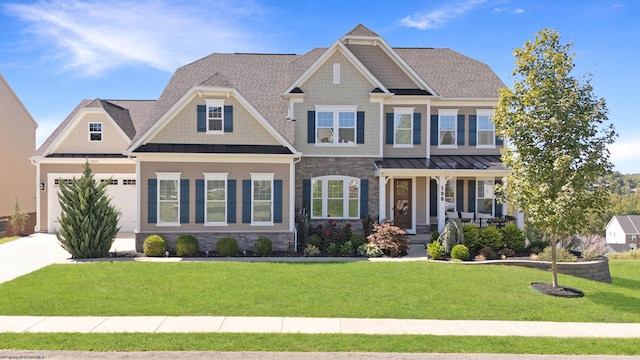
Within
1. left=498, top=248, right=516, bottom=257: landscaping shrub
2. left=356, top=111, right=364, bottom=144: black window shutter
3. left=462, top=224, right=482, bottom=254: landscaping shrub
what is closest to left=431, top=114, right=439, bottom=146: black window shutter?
left=356, top=111, right=364, bottom=144: black window shutter

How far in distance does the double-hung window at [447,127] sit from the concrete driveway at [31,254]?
16199 millimetres

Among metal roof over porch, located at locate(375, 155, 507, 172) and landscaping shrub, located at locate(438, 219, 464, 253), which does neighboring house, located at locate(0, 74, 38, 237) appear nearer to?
metal roof over porch, located at locate(375, 155, 507, 172)

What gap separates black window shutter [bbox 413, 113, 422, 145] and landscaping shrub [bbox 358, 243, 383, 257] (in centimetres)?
669

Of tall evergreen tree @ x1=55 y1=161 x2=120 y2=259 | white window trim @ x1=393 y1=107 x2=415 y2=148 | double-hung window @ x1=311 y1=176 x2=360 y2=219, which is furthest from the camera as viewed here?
white window trim @ x1=393 y1=107 x2=415 y2=148

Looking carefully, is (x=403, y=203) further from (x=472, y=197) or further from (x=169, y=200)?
(x=169, y=200)

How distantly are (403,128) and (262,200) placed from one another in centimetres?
827

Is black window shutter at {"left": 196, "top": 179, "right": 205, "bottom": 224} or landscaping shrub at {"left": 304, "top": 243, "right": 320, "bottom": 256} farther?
black window shutter at {"left": 196, "top": 179, "right": 205, "bottom": 224}

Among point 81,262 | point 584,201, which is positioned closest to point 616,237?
point 584,201

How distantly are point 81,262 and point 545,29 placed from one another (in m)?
17.2

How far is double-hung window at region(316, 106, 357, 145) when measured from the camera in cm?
2105

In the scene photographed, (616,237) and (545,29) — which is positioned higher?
(545,29)

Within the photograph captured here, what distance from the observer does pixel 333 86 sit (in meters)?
21.0

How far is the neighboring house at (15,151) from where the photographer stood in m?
29.5

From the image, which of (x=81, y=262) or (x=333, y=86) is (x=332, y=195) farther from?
(x=81, y=262)
